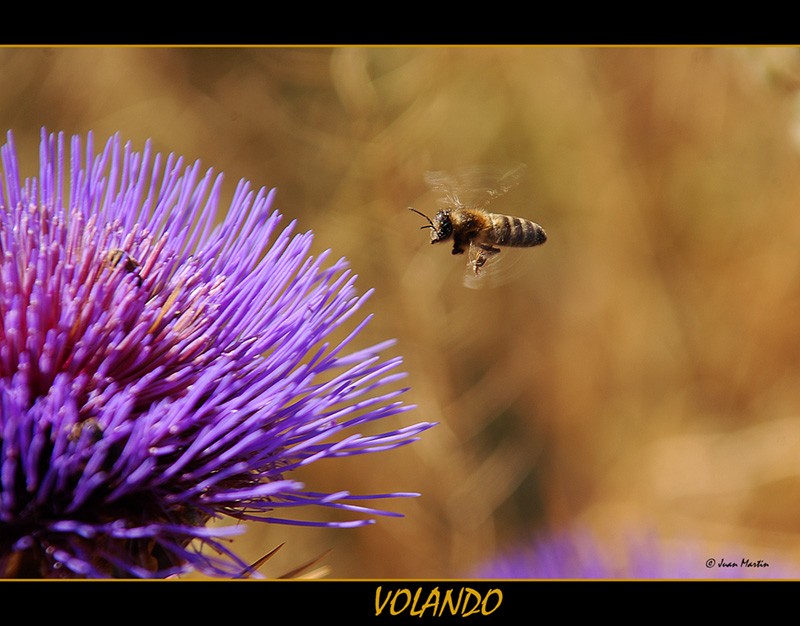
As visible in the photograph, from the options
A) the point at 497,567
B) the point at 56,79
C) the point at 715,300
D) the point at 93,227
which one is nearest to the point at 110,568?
the point at 93,227

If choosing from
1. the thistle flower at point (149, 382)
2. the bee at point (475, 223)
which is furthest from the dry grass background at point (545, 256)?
the thistle flower at point (149, 382)

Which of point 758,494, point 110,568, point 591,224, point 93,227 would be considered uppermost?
point 591,224

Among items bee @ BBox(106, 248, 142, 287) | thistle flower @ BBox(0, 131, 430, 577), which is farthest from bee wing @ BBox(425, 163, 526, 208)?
bee @ BBox(106, 248, 142, 287)

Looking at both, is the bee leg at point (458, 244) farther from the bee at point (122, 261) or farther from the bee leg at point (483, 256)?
the bee at point (122, 261)

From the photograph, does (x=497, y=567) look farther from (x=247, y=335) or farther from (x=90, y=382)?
(x=90, y=382)

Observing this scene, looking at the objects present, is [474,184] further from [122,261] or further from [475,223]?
[122,261]

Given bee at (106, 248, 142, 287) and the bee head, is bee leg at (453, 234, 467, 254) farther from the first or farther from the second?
bee at (106, 248, 142, 287)
